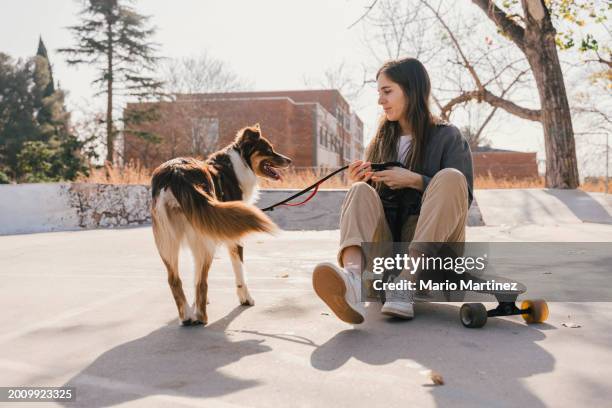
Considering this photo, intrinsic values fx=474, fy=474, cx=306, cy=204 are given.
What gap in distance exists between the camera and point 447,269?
276 centimetres

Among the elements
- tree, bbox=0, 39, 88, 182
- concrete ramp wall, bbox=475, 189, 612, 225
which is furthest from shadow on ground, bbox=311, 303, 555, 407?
tree, bbox=0, 39, 88, 182

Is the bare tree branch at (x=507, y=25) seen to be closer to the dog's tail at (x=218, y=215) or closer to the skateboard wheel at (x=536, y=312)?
the skateboard wheel at (x=536, y=312)

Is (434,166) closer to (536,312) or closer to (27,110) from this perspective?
(536,312)

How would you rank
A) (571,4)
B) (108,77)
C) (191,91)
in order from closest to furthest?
(571,4), (108,77), (191,91)

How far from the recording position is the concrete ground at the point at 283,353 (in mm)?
1704

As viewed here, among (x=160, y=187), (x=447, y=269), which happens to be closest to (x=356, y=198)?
(x=447, y=269)

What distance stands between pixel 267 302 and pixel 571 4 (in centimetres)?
1172

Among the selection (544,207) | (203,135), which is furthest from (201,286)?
(203,135)

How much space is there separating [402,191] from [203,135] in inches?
1218

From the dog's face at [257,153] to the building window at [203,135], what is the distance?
94.2 ft

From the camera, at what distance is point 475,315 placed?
8.20 feet

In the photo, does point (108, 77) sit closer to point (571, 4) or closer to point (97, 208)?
point (97, 208)

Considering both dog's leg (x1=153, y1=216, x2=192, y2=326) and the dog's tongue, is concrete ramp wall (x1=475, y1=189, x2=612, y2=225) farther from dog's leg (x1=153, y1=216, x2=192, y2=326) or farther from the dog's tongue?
dog's leg (x1=153, y1=216, x2=192, y2=326)

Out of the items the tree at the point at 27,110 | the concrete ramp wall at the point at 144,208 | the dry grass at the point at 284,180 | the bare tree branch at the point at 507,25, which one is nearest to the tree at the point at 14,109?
the tree at the point at 27,110
